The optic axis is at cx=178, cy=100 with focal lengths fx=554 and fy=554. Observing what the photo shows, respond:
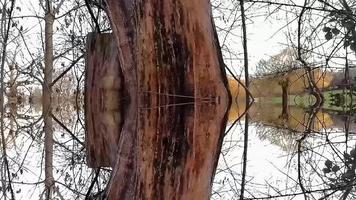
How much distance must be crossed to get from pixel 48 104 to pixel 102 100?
1481 millimetres

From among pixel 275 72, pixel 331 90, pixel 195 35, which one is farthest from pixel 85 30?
pixel 331 90

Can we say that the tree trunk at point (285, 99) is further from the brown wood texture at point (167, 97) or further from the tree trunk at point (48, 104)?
the brown wood texture at point (167, 97)

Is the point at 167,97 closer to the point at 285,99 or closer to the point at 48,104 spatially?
the point at 48,104

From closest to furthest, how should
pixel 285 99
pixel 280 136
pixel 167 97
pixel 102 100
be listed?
pixel 167 97 < pixel 102 100 < pixel 280 136 < pixel 285 99

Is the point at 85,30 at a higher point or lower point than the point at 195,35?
higher

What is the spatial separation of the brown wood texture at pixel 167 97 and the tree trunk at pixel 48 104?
1.45 meters

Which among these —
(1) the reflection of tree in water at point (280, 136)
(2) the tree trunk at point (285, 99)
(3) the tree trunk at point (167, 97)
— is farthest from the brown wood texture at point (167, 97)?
(2) the tree trunk at point (285, 99)

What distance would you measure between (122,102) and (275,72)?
8.92 ft

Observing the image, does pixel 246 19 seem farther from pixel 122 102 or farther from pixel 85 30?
pixel 122 102

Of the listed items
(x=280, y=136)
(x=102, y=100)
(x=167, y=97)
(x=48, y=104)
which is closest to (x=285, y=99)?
(x=280, y=136)

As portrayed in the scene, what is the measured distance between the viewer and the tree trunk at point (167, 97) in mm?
2273

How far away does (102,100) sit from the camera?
109 inches

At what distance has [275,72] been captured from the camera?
5.10 metres

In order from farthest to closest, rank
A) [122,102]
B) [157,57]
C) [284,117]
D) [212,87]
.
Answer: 1. [284,117]
2. [122,102]
3. [212,87]
4. [157,57]
